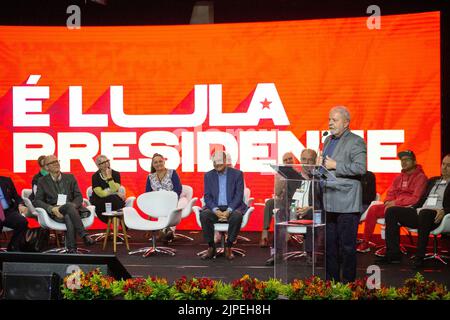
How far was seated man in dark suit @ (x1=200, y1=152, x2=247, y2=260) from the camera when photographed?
25.2 feet

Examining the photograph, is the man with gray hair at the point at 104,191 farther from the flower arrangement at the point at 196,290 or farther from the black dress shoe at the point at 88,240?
the flower arrangement at the point at 196,290

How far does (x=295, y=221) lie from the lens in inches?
197

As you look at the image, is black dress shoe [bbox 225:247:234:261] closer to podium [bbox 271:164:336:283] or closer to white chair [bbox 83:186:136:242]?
white chair [bbox 83:186:136:242]

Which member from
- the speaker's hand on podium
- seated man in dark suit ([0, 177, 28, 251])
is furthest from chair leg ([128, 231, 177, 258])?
the speaker's hand on podium

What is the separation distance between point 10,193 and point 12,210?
19cm

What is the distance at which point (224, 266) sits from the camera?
714 centimetres

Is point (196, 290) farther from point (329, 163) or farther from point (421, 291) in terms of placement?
point (329, 163)

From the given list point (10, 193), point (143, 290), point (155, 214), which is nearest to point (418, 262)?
point (155, 214)

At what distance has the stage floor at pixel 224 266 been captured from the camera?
650 cm

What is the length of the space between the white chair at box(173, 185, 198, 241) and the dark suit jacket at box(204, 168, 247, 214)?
3.03 ft

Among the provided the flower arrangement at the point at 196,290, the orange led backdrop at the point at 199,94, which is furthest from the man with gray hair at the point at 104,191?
the flower arrangement at the point at 196,290
